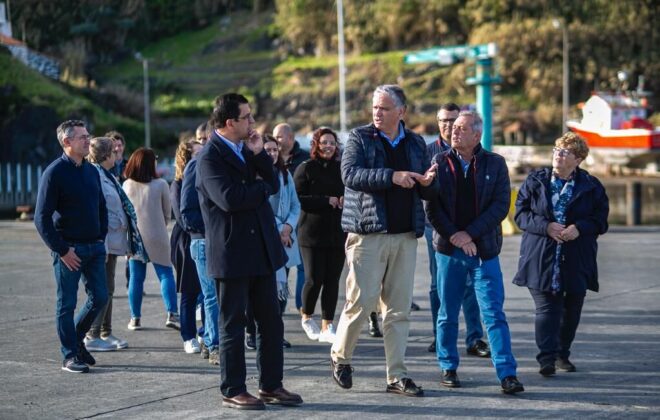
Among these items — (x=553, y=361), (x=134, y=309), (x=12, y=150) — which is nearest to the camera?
(x=553, y=361)

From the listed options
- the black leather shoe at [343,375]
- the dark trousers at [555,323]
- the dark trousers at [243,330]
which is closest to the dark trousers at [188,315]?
the black leather shoe at [343,375]

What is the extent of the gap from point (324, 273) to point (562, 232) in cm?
246

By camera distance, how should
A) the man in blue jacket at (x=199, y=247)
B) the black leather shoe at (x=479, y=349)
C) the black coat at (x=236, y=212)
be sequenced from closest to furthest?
the black coat at (x=236, y=212) → the man in blue jacket at (x=199, y=247) → the black leather shoe at (x=479, y=349)

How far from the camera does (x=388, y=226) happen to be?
7.58m

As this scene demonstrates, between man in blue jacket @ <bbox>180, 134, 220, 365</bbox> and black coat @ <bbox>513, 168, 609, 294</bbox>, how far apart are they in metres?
2.45

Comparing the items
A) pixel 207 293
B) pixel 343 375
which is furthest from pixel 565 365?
pixel 207 293

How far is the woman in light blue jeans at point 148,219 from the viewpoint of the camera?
1044 cm

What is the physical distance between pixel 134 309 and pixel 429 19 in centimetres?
5636

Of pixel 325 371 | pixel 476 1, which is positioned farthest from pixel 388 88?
pixel 476 1

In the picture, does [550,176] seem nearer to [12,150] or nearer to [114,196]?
[114,196]

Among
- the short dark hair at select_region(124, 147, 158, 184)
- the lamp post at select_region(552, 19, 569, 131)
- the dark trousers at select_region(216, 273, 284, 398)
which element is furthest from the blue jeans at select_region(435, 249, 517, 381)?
the lamp post at select_region(552, 19, 569, 131)

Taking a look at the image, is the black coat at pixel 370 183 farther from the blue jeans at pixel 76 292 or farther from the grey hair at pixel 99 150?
the grey hair at pixel 99 150

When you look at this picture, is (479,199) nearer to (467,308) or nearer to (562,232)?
(562,232)

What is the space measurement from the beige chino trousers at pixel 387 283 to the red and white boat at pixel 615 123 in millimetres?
42601
